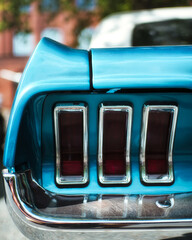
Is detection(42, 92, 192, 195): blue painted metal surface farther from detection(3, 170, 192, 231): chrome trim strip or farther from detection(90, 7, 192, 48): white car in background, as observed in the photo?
detection(90, 7, 192, 48): white car in background

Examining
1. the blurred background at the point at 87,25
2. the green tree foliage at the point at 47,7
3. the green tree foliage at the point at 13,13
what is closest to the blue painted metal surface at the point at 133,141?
the blurred background at the point at 87,25

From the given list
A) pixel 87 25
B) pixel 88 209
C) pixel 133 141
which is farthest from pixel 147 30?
pixel 87 25

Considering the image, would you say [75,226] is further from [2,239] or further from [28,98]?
[2,239]

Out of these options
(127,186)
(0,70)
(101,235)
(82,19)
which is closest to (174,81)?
(127,186)

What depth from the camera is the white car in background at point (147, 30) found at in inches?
128

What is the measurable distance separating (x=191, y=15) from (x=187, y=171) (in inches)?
89.0

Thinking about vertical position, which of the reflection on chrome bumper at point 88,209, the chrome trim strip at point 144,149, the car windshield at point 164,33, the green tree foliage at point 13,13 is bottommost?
the reflection on chrome bumper at point 88,209

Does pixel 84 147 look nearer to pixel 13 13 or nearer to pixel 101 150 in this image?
pixel 101 150

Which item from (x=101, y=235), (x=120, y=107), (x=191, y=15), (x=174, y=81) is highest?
(x=191, y=15)

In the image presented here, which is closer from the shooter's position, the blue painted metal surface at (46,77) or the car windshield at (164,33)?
the blue painted metal surface at (46,77)

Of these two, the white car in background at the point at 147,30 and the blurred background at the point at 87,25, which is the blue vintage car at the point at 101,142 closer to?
the blurred background at the point at 87,25

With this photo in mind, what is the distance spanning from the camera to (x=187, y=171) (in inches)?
67.5

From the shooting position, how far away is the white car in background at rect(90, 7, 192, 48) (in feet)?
10.6

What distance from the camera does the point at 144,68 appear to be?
59.9 inches
